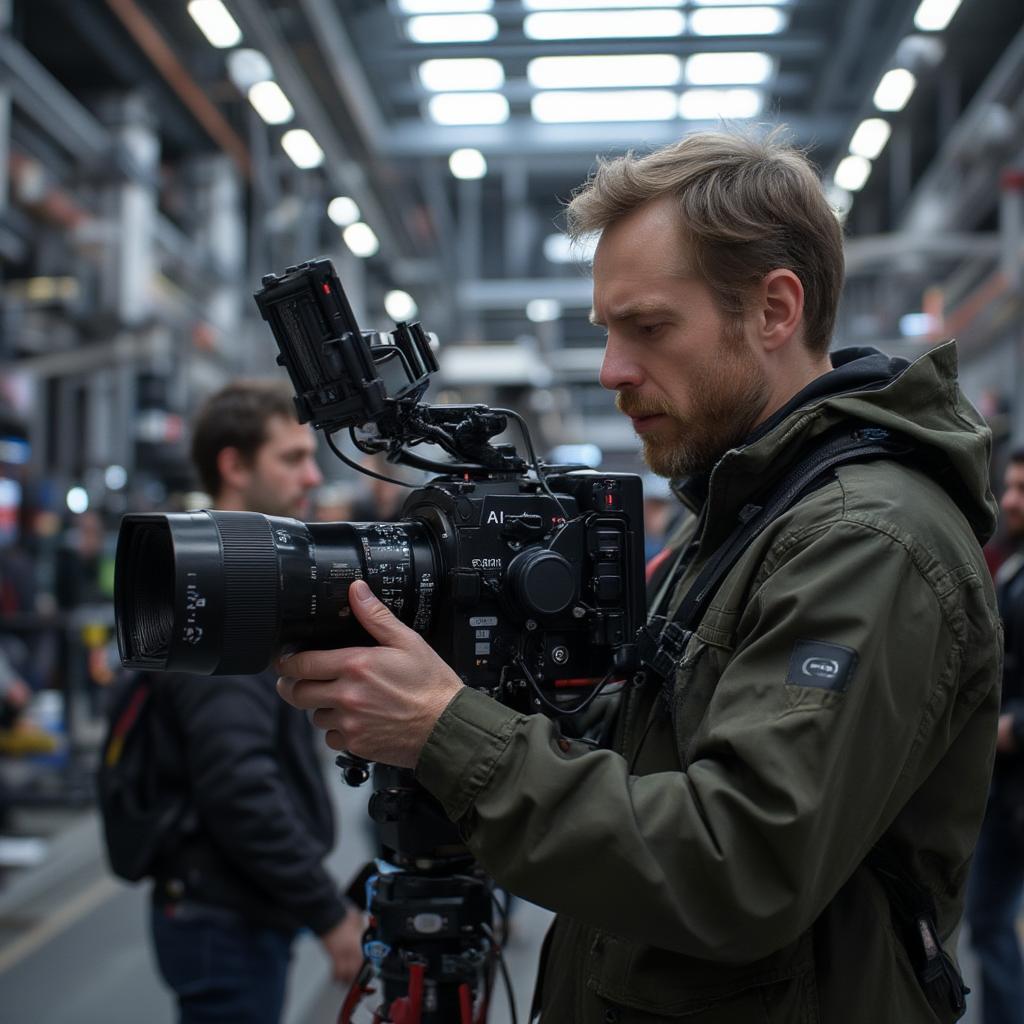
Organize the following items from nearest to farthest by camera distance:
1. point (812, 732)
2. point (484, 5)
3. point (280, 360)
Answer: point (812, 732)
point (280, 360)
point (484, 5)

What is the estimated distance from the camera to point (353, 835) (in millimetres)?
5395

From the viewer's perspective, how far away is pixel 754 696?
44.1 inches

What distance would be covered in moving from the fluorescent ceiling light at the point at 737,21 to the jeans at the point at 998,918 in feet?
12.7

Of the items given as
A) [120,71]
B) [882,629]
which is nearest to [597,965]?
[882,629]

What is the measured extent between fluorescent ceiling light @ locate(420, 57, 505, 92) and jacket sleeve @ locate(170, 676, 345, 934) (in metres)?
4.60

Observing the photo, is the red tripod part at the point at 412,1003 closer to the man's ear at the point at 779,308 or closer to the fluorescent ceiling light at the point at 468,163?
the man's ear at the point at 779,308

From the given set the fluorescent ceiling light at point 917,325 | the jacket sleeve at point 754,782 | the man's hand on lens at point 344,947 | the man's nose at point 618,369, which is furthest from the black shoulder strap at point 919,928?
the fluorescent ceiling light at point 917,325

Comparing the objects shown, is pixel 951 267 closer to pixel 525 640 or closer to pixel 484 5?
pixel 484 5

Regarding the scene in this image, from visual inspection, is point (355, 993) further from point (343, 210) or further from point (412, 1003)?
point (343, 210)

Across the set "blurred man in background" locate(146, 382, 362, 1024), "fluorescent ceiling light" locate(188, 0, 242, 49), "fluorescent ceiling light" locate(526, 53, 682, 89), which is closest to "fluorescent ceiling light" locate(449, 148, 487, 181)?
"fluorescent ceiling light" locate(526, 53, 682, 89)

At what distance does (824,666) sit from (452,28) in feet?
17.0

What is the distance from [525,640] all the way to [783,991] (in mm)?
505

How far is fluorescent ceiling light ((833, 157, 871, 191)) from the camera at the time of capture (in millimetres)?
6242

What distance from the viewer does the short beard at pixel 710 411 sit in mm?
1391
